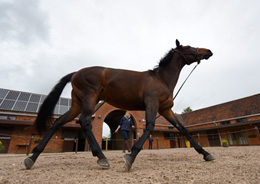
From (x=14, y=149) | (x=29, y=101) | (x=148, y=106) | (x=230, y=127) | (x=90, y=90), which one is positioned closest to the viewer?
(x=148, y=106)

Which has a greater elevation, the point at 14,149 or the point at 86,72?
the point at 86,72

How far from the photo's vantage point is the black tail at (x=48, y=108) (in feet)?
10.2

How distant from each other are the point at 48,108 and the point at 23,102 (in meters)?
16.6

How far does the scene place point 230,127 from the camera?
1956cm

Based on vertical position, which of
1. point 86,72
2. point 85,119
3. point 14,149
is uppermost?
point 86,72

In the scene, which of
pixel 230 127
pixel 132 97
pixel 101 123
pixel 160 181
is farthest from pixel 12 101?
pixel 230 127

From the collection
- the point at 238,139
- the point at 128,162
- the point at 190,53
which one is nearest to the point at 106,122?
the point at 238,139

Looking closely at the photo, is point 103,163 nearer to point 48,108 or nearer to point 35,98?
point 48,108

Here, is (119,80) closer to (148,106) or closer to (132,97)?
(132,97)

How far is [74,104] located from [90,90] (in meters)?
0.67

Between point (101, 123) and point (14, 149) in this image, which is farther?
point (101, 123)

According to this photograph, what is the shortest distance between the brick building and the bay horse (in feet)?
22.4

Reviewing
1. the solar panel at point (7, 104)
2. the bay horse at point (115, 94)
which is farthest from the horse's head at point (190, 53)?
the solar panel at point (7, 104)

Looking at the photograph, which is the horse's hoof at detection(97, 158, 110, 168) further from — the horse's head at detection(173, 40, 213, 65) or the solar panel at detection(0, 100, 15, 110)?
the solar panel at detection(0, 100, 15, 110)
